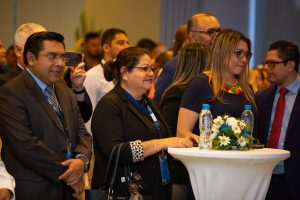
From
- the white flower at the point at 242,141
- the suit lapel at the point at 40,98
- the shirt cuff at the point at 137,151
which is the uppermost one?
the suit lapel at the point at 40,98

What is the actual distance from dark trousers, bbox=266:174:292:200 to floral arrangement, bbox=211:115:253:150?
51.4 inches

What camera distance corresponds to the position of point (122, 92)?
487 centimetres

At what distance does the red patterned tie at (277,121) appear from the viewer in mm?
5609

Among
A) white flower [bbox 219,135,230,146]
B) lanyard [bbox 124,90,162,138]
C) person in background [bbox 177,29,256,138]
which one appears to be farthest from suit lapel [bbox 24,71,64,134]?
white flower [bbox 219,135,230,146]

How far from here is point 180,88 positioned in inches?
209

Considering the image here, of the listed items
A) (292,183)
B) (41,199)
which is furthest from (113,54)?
(41,199)

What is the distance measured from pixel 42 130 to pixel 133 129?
65 centimetres

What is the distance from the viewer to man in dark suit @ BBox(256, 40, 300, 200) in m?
5.51

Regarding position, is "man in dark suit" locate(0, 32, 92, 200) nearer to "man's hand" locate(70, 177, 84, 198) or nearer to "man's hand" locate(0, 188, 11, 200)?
"man's hand" locate(70, 177, 84, 198)

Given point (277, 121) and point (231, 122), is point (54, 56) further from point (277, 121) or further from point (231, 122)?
point (277, 121)

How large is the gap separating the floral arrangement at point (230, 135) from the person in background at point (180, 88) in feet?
2.51

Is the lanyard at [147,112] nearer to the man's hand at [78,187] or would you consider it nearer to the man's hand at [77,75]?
the man's hand at [77,75]

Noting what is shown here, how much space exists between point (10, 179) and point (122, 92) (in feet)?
3.72

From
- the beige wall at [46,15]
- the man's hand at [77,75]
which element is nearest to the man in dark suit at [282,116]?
the man's hand at [77,75]
